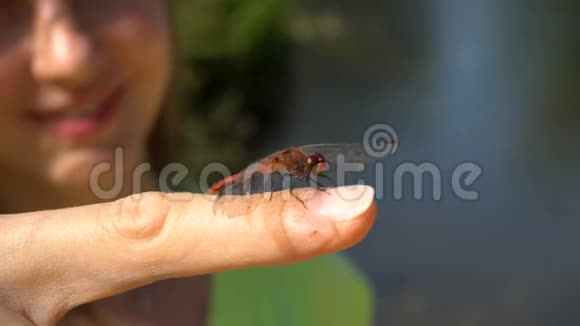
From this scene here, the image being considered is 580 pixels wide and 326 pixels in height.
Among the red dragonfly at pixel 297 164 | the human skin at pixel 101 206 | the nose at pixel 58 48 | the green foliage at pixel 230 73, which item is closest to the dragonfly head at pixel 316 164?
the red dragonfly at pixel 297 164

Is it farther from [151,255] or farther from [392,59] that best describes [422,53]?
[151,255]

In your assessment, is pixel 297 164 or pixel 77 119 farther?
pixel 77 119

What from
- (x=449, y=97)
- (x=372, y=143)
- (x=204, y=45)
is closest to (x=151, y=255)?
(x=372, y=143)

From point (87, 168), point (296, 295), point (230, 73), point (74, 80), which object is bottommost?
point (296, 295)

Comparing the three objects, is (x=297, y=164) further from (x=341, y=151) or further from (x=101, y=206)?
(x=101, y=206)

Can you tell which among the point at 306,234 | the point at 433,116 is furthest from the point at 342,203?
the point at 433,116

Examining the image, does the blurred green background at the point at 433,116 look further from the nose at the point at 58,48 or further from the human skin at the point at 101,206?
the nose at the point at 58,48
